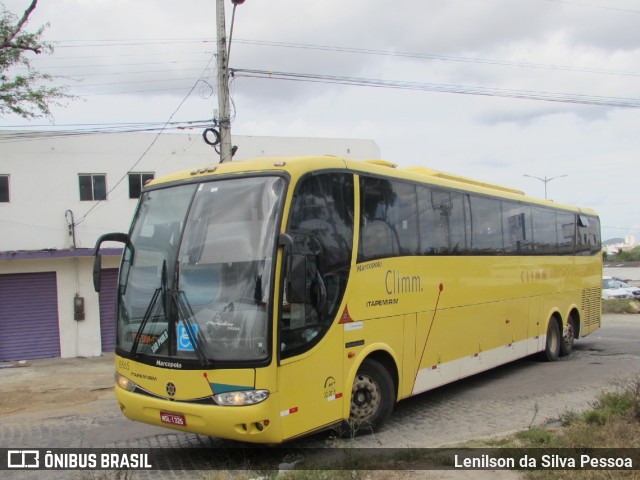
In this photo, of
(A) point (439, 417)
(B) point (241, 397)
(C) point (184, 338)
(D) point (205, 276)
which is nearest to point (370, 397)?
(A) point (439, 417)

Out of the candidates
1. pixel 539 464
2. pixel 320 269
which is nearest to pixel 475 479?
pixel 539 464

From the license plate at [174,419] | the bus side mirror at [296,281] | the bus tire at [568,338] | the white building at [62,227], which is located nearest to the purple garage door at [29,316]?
the white building at [62,227]

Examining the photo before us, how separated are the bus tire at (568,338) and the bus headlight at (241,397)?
988cm

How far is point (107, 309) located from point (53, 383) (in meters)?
4.92

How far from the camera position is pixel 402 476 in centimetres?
475

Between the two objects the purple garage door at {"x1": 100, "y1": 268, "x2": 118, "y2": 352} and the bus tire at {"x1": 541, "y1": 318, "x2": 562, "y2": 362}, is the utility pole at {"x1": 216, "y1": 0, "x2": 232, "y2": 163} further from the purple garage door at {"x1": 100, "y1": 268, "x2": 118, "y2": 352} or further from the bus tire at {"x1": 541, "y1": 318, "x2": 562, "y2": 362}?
the bus tire at {"x1": 541, "y1": 318, "x2": 562, "y2": 362}

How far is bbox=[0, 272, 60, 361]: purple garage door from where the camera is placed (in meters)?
16.5

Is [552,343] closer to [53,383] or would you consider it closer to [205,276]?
[205,276]

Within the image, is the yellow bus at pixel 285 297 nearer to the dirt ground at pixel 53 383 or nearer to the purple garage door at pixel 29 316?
the dirt ground at pixel 53 383

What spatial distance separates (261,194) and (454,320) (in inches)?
166

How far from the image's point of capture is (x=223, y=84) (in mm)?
13406

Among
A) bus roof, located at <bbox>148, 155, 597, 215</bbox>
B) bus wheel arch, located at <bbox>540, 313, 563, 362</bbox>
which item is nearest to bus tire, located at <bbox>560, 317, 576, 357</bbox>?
bus wheel arch, located at <bbox>540, 313, 563, 362</bbox>

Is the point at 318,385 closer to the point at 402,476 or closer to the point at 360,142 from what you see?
the point at 402,476

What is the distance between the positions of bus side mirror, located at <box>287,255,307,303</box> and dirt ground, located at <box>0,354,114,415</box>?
6555 mm
